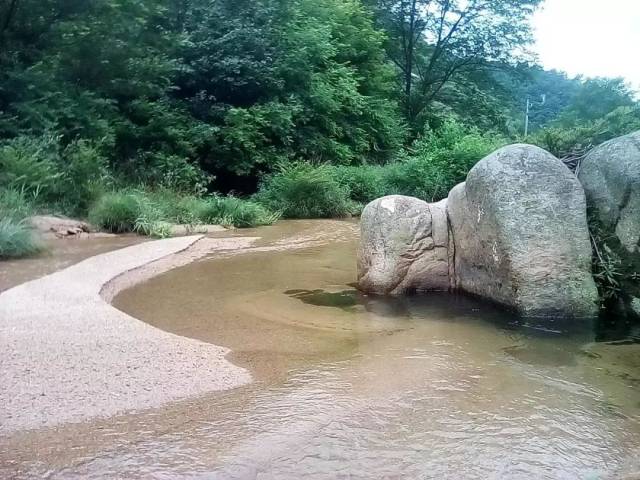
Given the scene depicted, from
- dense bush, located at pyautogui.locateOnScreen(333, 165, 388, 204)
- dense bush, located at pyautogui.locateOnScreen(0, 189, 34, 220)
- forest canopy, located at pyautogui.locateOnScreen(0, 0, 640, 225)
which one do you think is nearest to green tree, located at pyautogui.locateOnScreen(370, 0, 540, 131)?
forest canopy, located at pyautogui.locateOnScreen(0, 0, 640, 225)

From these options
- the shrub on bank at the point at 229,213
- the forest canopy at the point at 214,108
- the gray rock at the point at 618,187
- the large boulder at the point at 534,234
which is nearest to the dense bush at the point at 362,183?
the forest canopy at the point at 214,108

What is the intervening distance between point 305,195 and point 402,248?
781 centimetres

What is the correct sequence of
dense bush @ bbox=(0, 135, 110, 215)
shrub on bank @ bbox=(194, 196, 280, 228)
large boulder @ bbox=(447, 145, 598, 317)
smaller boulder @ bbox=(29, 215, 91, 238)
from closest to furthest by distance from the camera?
large boulder @ bbox=(447, 145, 598, 317) < smaller boulder @ bbox=(29, 215, 91, 238) < dense bush @ bbox=(0, 135, 110, 215) < shrub on bank @ bbox=(194, 196, 280, 228)

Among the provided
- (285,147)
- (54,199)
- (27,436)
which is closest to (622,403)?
(27,436)

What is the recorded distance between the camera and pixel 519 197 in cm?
541

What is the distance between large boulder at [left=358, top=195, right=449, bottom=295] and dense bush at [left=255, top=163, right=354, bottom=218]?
7.37m

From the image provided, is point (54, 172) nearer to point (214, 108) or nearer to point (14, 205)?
point (14, 205)

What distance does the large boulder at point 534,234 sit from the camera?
5309mm

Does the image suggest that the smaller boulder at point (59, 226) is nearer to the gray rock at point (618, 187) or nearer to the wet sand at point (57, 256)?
the wet sand at point (57, 256)

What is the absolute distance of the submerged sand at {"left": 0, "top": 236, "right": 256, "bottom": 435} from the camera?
10.0 feet

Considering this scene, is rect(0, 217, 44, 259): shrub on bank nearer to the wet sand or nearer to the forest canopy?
the wet sand

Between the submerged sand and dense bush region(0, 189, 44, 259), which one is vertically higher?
dense bush region(0, 189, 44, 259)

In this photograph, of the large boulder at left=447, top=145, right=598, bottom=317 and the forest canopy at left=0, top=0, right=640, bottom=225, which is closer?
the large boulder at left=447, top=145, right=598, bottom=317

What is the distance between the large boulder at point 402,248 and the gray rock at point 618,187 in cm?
150
